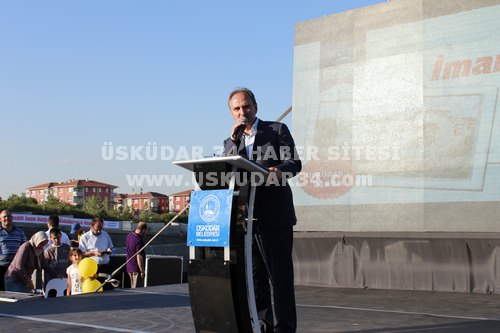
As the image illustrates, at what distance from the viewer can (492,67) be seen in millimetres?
7730

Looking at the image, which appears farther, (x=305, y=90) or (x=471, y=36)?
(x=305, y=90)

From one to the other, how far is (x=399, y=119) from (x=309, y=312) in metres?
4.42

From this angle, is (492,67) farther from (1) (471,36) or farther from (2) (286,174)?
(2) (286,174)

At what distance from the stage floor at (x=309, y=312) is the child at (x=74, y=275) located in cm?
173

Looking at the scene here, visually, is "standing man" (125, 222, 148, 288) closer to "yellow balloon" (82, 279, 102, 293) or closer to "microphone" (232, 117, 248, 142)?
"yellow balloon" (82, 279, 102, 293)

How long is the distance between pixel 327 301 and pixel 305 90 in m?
4.60

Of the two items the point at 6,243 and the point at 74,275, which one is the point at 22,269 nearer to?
the point at 6,243

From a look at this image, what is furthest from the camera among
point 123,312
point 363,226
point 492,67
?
point 363,226

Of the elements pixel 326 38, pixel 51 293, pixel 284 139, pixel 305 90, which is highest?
pixel 326 38

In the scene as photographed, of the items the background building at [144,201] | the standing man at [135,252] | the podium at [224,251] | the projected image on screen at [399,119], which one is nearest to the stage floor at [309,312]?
the podium at [224,251]

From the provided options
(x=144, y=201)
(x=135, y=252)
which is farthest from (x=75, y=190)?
(x=135, y=252)

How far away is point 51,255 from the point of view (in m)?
8.30

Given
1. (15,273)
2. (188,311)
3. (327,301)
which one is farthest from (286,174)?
(15,273)

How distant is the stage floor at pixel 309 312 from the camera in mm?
4148
